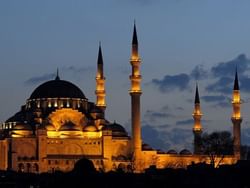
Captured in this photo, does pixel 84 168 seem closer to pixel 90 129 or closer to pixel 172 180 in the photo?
pixel 172 180

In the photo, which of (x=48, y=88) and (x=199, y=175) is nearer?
(x=199, y=175)

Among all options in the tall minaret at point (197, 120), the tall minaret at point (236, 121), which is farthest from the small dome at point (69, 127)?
the tall minaret at point (236, 121)

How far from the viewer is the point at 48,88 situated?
102m

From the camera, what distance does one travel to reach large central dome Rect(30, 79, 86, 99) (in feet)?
333

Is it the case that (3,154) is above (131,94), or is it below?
below

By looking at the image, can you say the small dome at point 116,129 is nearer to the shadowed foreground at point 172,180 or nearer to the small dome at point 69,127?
the small dome at point 69,127

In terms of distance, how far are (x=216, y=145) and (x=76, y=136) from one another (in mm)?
15099

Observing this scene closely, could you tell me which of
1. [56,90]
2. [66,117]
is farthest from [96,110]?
[56,90]

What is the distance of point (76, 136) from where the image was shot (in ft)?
315

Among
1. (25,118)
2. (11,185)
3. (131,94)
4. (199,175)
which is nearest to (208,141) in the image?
(131,94)

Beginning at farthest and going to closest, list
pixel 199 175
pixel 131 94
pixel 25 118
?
pixel 25 118 < pixel 131 94 < pixel 199 175

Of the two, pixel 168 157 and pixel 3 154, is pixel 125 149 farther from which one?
pixel 3 154

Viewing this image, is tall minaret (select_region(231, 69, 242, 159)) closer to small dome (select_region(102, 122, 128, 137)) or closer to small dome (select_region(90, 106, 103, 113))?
small dome (select_region(102, 122, 128, 137))

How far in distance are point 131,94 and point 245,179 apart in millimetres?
39712
